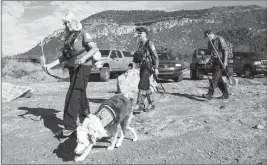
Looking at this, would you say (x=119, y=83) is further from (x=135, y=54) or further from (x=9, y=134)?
(x=9, y=134)

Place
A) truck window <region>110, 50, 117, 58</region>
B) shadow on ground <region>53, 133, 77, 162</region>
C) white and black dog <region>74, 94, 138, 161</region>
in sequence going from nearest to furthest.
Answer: white and black dog <region>74, 94, 138, 161</region> < shadow on ground <region>53, 133, 77, 162</region> < truck window <region>110, 50, 117, 58</region>

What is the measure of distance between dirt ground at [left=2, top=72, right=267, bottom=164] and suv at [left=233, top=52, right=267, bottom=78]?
9927mm

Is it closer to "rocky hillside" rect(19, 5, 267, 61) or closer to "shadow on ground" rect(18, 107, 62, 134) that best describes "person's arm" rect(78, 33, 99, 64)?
"shadow on ground" rect(18, 107, 62, 134)

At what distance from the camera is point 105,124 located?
4848mm

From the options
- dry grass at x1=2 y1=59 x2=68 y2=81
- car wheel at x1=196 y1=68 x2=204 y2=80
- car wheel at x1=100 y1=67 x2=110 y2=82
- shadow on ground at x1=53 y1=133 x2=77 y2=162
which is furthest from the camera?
dry grass at x1=2 y1=59 x2=68 y2=81

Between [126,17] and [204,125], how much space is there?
88.9 m

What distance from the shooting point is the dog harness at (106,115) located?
480 cm

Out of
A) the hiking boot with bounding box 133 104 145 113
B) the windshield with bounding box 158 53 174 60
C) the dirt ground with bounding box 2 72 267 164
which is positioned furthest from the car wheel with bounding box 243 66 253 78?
the hiking boot with bounding box 133 104 145 113

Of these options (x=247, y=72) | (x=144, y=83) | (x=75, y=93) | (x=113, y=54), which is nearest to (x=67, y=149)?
(x=75, y=93)

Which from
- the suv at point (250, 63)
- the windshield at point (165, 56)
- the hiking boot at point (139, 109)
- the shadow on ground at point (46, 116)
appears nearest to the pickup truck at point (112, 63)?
the windshield at point (165, 56)

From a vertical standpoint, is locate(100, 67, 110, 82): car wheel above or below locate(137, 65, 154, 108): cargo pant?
below

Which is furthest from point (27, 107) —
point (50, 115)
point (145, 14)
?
point (145, 14)

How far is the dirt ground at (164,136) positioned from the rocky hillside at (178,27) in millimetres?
44281

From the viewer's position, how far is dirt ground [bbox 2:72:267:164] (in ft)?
17.0
